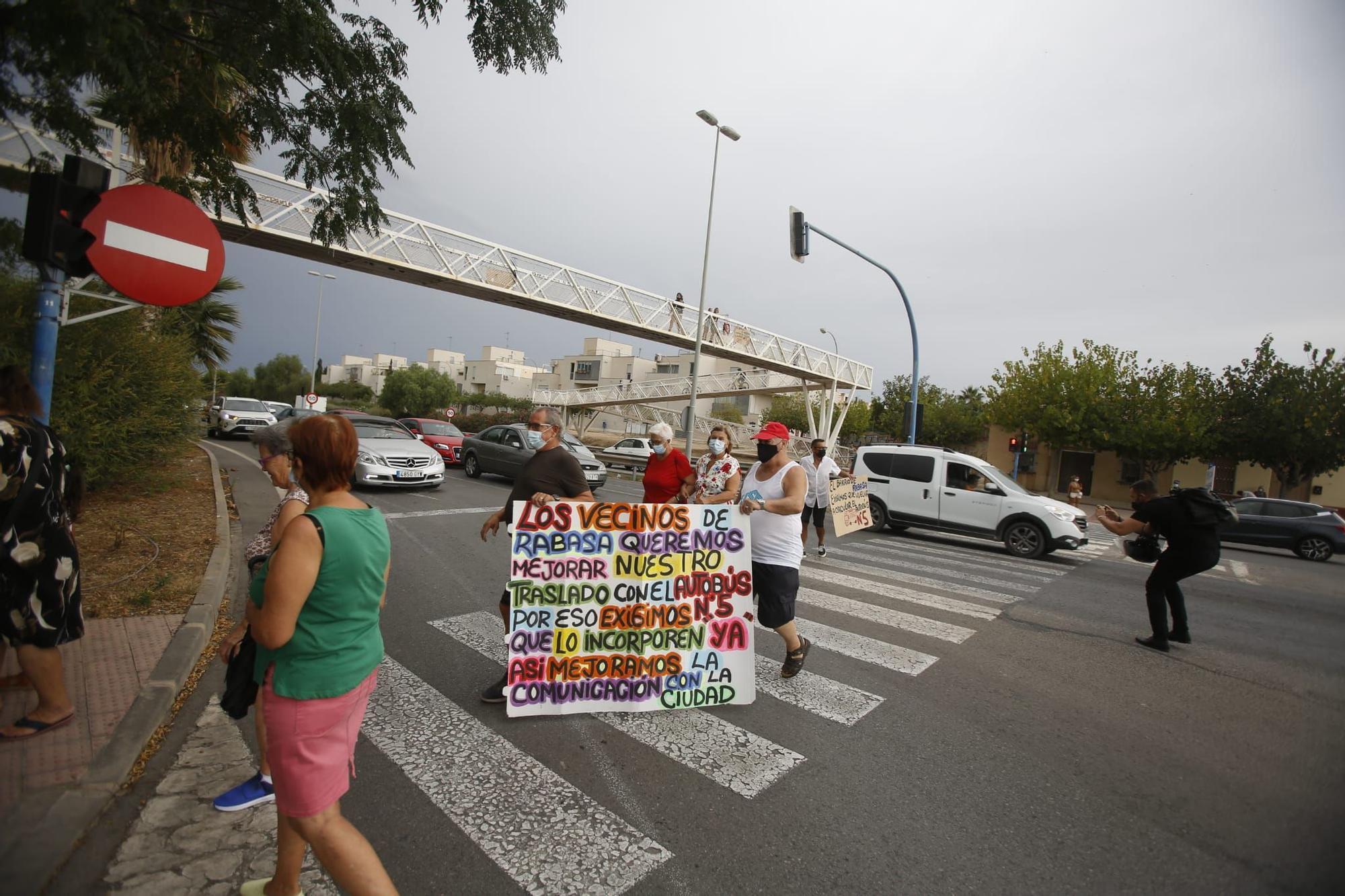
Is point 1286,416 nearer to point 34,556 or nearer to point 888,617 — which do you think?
point 888,617

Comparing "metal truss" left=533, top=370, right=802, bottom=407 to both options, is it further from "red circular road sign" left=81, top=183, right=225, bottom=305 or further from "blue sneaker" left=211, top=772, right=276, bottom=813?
"blue sneaker" left=211, top=772, right=276, bottom=813

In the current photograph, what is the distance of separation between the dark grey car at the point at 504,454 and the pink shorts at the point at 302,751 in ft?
45.0

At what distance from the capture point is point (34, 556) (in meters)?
3.18

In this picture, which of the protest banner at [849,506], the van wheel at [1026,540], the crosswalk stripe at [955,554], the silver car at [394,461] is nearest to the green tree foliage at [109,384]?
the silver car at [394,461]

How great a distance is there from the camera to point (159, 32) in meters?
3.93

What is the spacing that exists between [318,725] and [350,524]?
2.05 feet

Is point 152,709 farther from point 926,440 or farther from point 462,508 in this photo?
point 926,440

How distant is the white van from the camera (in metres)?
11.5

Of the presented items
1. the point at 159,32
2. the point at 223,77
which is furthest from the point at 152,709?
the point at 223,77

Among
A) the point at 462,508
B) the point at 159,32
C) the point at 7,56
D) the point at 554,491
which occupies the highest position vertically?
the point at 159,32

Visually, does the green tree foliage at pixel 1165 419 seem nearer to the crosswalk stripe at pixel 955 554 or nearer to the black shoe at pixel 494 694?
the crosswalk stripe at pixel 955 554

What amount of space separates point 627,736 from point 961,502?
10.3 metres

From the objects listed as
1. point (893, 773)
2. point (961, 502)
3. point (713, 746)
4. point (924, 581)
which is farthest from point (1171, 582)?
point (961, 502)

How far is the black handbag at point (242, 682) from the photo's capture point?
7.17 ft
